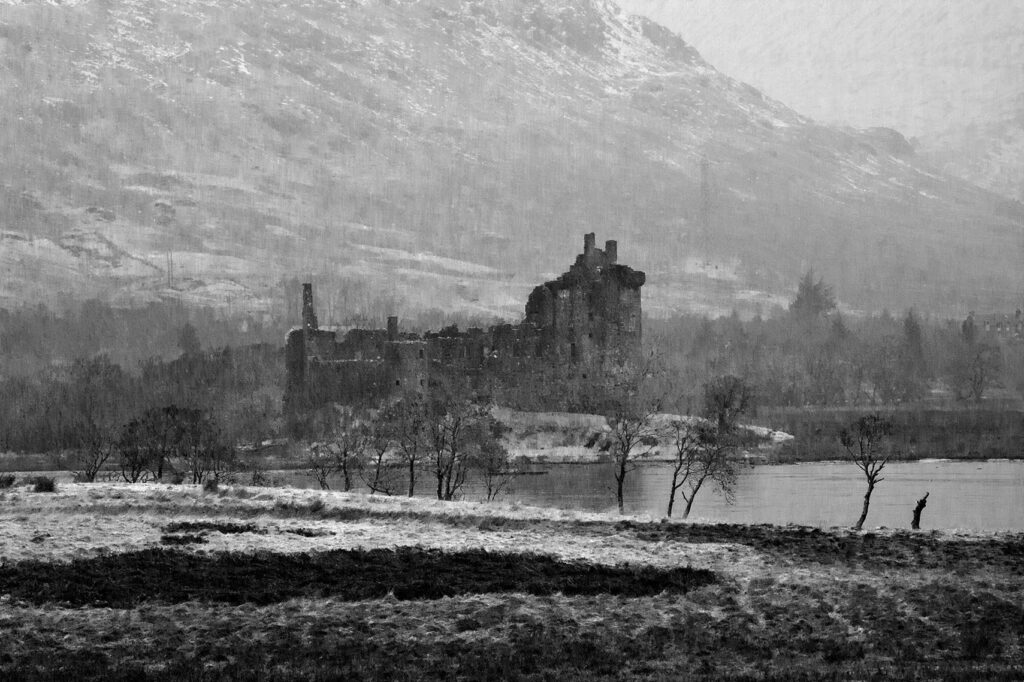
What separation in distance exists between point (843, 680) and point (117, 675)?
965 centimetres

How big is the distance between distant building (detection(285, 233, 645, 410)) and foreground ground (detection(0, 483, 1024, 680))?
66203 mm

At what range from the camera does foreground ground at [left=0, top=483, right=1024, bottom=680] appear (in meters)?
21.7

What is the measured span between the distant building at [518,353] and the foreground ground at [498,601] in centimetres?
6620

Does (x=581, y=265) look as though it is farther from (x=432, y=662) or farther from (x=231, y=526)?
(x=432, y=662)

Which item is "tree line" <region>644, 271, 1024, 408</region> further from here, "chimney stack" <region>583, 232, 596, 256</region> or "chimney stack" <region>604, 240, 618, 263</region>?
"chimney stack" <region>583, 232, 596, 256</region>

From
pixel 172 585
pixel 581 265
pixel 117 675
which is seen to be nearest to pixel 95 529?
pixel 172 585

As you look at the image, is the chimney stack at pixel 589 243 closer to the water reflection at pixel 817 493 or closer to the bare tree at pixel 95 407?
the water reflection at pixel 817 493

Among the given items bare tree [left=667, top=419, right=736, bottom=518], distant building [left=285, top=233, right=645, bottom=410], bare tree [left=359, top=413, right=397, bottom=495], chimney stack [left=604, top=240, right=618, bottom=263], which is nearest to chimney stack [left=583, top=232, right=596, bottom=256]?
distant building [left=285, top=233, right=645, bottom=410]

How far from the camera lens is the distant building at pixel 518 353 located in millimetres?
103125

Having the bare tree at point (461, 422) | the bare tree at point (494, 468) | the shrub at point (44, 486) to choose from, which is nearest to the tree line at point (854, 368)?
the bare tree at point (461, 422)

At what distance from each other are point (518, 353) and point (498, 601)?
8264 cm

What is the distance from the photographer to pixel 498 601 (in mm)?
25812

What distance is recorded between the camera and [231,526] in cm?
3531

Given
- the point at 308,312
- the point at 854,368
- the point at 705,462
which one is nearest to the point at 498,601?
the point at 705,462
